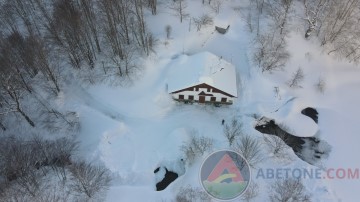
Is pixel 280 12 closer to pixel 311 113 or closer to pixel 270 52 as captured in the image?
pixel 270 52

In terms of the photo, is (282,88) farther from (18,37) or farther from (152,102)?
(18,37)

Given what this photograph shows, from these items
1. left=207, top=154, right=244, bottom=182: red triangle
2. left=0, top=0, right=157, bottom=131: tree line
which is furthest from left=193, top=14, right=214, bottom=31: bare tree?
left=207, top=154, right=244, bottom=182: red triangle

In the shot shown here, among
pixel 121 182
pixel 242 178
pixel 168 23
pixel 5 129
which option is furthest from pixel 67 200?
pixel 168 23

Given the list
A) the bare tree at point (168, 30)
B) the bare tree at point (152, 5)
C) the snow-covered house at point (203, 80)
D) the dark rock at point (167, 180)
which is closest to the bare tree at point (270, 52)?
the snow-covered house at point (203, 80)

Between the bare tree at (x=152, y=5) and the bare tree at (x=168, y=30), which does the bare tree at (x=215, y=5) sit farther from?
the bare tree at (x=152, y=5)

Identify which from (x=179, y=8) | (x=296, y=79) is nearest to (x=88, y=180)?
(x=179, y=8)
